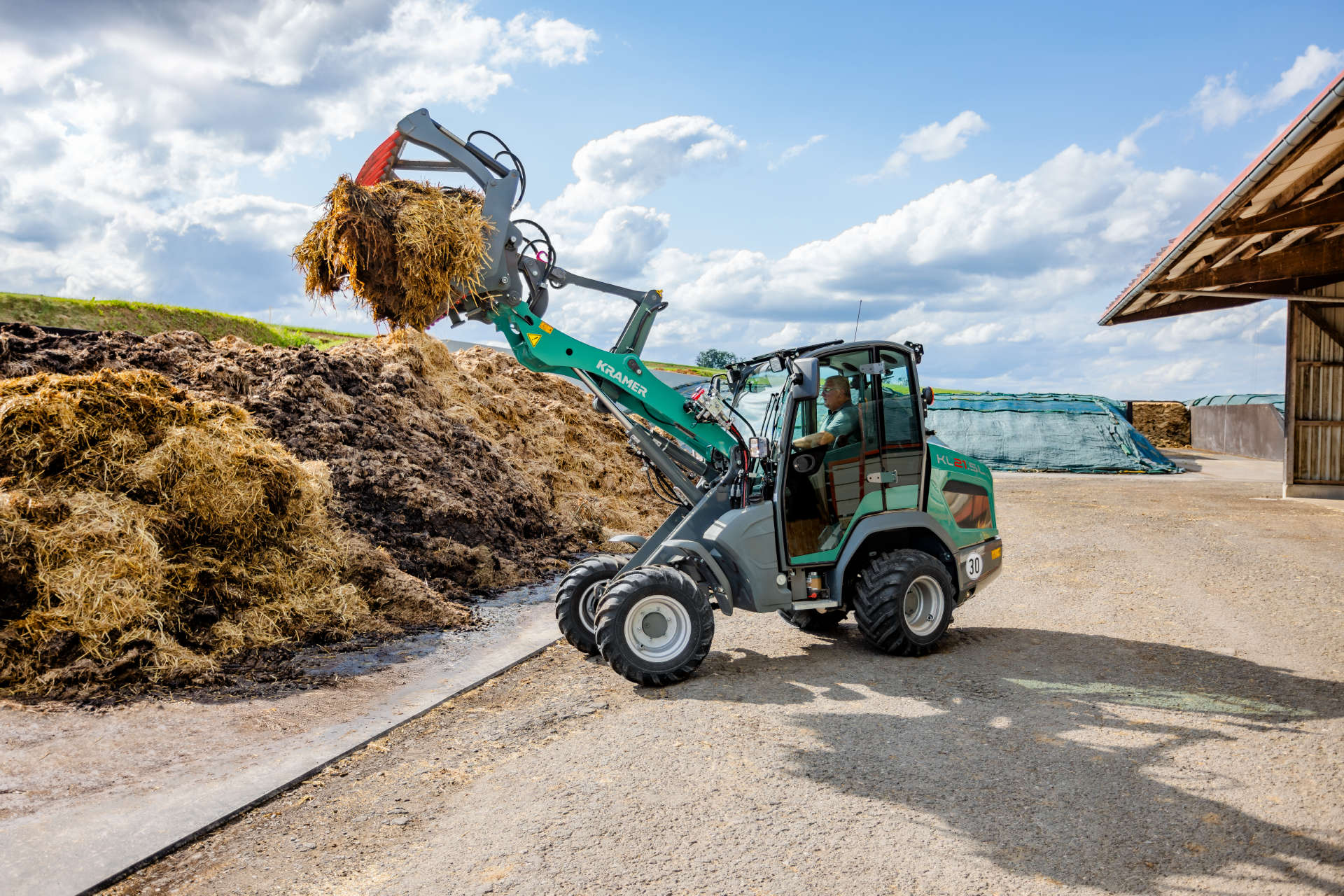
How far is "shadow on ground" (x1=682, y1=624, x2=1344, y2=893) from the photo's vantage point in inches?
147

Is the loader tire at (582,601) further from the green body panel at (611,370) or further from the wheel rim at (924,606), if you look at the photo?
the wheel rim at (924,606)

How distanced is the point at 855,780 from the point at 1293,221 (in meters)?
13.1

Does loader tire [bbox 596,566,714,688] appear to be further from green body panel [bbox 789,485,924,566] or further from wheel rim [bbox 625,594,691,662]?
green body panel [bbox 789,485,924,566]

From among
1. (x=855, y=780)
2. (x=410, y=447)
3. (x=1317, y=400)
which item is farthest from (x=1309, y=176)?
(x=410, y=447)

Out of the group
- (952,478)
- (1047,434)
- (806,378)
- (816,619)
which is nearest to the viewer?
(806,378)

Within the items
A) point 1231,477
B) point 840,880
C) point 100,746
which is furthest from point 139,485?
point 1231,477

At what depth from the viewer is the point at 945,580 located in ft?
22.5

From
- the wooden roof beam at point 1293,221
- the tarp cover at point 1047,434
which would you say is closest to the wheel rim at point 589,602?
the wooden roof beam at point 1293,221

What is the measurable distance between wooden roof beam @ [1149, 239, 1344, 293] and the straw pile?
1428cm

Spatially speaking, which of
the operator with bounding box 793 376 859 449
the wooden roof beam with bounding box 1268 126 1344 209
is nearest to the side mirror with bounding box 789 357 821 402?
the operator with bounding box 793 376 859 449

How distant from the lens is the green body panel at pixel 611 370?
22.0 ft

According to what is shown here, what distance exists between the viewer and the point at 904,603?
22.1ft

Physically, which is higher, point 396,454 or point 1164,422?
point 1164,422

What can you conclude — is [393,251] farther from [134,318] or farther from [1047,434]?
[1047,434]
